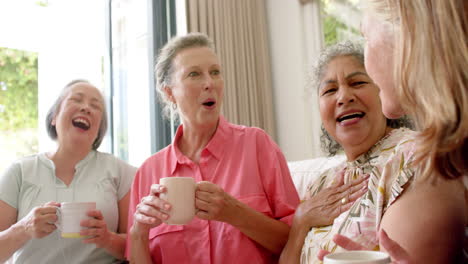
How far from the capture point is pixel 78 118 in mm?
1963

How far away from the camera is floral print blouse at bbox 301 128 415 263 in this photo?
86 cm

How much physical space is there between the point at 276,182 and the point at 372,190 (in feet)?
1.91

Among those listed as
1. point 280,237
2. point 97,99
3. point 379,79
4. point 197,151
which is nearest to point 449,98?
point 379,79

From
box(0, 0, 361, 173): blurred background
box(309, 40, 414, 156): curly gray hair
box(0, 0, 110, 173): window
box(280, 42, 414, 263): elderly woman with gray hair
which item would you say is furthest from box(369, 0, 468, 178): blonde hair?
box(0, 0, 110, 173): window

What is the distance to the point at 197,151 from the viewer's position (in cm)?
172

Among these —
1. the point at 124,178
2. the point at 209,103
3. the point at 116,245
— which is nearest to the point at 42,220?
the point at 116,245

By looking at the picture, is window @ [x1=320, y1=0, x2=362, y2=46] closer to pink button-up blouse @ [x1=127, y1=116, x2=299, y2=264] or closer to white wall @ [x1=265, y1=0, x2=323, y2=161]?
white wall @ [x1=265, y1=0, x2=323, y2=161]

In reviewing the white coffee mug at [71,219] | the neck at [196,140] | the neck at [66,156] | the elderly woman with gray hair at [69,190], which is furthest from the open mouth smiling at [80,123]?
the white coffee mug at [71,219]

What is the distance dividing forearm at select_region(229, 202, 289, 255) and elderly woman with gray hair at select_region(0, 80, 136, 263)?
51cm

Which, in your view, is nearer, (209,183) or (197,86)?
(209,183)

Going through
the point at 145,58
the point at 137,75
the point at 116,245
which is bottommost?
the point at 116,245

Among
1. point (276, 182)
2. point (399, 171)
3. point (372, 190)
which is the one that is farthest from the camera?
point (276, 182)

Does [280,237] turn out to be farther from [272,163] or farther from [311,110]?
[311,110]

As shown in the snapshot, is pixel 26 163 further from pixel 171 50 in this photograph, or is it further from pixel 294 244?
pixel 294 244
